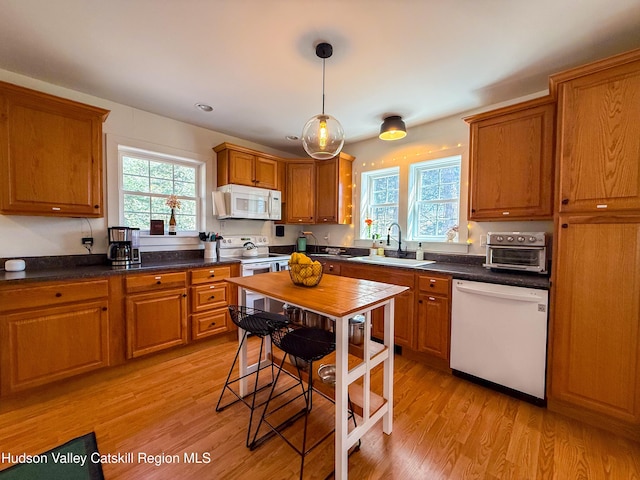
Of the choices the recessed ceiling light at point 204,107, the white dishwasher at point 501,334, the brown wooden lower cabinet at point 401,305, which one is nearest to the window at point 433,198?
the brown wooden lower cabinet at point 401,305

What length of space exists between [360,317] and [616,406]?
67.5 inches

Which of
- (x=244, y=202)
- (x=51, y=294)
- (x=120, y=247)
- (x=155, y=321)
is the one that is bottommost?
(x=155, y=321)

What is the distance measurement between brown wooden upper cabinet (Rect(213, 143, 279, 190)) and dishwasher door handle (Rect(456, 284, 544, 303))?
271 centimetres

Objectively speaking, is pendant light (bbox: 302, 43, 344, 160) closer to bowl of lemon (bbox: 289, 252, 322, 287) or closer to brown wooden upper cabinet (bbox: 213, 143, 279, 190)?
bowl of lemon (bbox: 289, 252, 322, 287)

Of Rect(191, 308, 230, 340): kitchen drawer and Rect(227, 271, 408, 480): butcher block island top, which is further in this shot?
Rect(191, 308, 230, 340): kitchen drawer

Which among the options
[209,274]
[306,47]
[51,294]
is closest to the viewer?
[306,47]

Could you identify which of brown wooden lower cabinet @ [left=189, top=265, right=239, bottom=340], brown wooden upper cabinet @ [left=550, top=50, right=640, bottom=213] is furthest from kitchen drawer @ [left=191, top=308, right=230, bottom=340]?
brown wooden upper cabinet @ [left=550, top=50, right=640, bottom=213]

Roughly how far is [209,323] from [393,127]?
295 centimetres

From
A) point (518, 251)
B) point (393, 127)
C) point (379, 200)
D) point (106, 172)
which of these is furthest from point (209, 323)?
point (518, 251)

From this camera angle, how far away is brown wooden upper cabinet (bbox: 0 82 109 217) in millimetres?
2039

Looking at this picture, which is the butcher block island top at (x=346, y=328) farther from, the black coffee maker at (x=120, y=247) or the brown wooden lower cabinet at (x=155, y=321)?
the black coffee maker at (x=120, y=247)

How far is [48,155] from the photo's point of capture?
7.16ft

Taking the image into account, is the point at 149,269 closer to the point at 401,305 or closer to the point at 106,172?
the point at 106,172

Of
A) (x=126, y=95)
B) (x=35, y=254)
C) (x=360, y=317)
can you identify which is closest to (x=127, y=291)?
(x=35, y=254)
